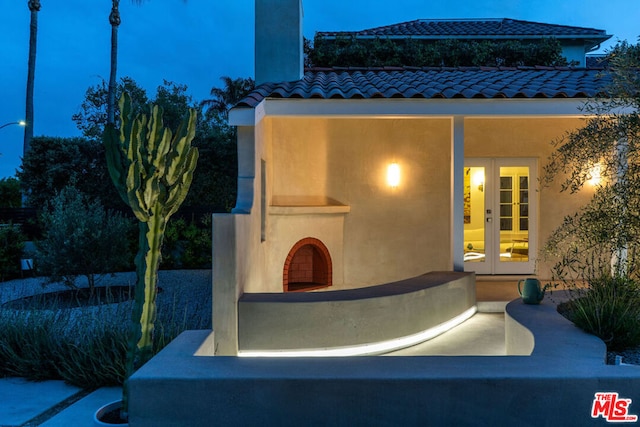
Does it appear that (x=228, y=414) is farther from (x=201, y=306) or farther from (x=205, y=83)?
(x=205, y=83)

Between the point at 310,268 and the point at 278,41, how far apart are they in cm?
465

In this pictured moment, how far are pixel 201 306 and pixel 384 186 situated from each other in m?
4.39

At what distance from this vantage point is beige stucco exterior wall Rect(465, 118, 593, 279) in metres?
10.9

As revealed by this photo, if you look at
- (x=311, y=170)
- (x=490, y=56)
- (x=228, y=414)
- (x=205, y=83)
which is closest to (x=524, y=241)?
(x=311, y=170)

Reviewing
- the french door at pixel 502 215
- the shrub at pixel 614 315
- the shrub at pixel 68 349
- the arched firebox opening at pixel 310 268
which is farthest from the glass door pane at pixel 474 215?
the shrub at pixel 68 349

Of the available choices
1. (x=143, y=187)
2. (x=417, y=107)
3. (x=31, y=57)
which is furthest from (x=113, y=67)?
(x=143, y=187)

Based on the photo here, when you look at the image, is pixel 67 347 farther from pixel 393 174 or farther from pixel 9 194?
pixel 9 194

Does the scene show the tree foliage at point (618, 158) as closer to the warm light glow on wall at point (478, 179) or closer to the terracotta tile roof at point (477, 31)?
the warm light glow on wall at point (478, 179)

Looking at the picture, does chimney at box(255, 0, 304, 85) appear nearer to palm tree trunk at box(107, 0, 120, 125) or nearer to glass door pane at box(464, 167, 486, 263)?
glass door pane at box(464, 167, 486, 263)

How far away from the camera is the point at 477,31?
20.7 m

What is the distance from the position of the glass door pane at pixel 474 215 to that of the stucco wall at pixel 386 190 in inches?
15.7

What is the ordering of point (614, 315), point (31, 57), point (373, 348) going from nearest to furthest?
point (614, 315) < point (373, 348) < point (31, 57)

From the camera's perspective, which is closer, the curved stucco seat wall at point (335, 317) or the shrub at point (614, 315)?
the shrub at point (614, 315)

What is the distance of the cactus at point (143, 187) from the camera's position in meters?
4.88
